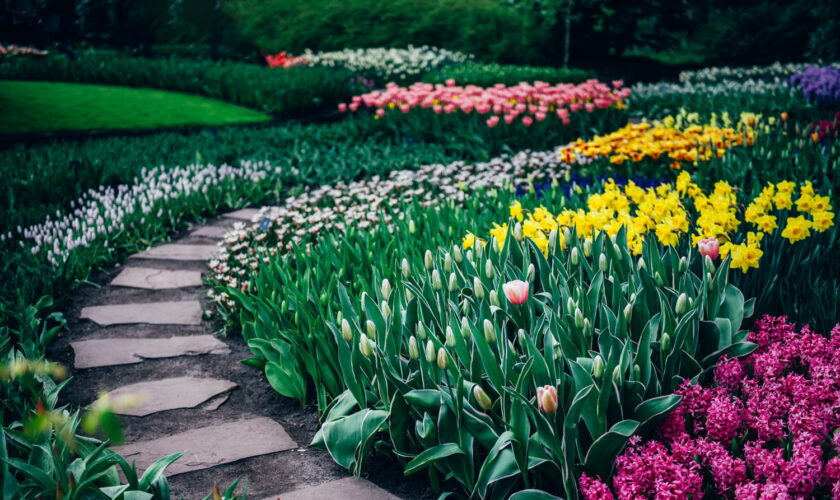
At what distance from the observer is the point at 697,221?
270 cm

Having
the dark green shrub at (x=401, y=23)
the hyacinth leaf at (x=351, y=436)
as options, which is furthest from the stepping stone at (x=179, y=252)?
the dark green shrub at (x=401, y=23)

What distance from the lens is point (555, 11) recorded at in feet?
51.3

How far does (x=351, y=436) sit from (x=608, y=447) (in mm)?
874

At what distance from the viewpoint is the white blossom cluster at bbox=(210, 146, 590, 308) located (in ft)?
13.3

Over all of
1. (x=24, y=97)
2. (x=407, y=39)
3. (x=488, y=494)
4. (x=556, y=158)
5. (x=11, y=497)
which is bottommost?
(x=488, y=494)

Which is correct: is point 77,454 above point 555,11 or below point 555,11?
below

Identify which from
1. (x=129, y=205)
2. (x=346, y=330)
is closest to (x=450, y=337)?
(x=346, y=330)

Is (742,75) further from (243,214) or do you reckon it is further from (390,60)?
(243,214)

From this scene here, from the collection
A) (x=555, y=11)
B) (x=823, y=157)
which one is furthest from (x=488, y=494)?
(x=555, y=11)

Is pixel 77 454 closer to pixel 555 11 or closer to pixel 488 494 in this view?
pixel 488 494

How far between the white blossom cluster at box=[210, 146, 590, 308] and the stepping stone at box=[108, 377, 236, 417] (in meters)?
0.72

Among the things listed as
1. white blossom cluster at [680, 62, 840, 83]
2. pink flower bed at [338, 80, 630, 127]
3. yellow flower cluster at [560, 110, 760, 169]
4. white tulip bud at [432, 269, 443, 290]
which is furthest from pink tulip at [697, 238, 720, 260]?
white blossom cluster at [680, 62, 840, 83]

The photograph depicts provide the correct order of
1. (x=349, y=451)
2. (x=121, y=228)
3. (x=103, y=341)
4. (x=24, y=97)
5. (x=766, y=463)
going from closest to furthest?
(x=766, y=463), (x=349, y=451), (x=103, y=341), (x=121, y=228), (x=24, y=97)

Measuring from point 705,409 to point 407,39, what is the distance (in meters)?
15.7
